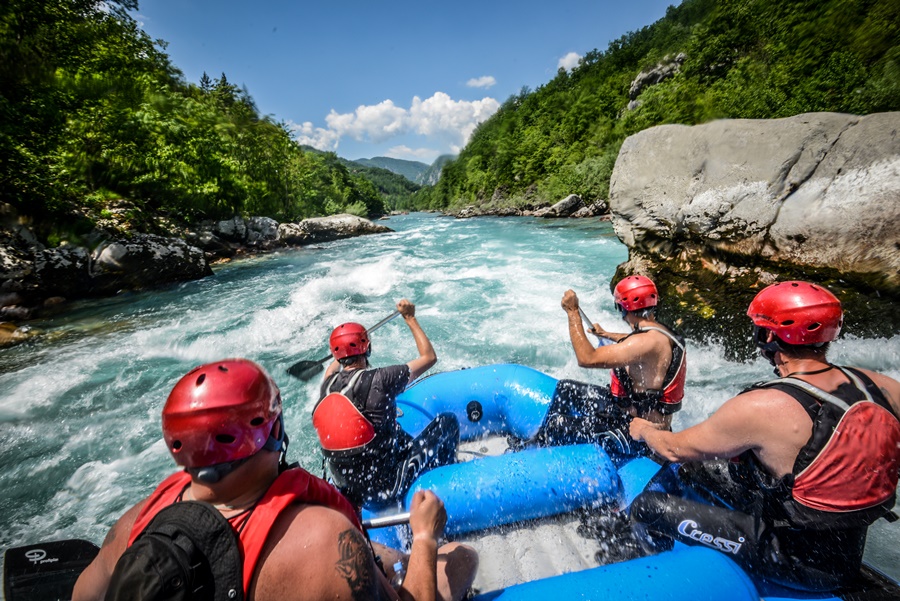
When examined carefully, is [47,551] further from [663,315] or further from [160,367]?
[663,315]

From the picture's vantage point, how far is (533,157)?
49125 millimetres

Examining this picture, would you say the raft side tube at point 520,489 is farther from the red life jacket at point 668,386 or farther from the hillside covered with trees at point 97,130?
the hillside covered with trees at point 97,130

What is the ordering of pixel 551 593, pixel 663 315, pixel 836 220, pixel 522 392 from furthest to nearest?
1. pixel 663 315
2. pixel 836 220
3. pixel 522 392
4. pixel 551 593

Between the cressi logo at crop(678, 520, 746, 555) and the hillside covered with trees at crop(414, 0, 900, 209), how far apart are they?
9136 mm

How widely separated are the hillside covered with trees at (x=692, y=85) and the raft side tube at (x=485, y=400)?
828cm

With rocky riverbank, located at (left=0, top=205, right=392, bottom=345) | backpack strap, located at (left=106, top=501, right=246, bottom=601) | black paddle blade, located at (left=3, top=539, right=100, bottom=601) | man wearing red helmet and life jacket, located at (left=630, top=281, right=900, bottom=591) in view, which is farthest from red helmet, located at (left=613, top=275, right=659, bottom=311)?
rocky riverbank, located at (left=0, top=205, right=392, bottom=345)

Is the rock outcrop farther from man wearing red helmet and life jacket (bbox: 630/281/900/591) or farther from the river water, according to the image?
man wearing red helmet and life jacket (bbox: 630/281/900/591)

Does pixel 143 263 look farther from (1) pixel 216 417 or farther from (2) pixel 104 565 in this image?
(1) pixel 216 417

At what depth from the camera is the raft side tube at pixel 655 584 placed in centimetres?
164

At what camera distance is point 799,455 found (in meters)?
1.58

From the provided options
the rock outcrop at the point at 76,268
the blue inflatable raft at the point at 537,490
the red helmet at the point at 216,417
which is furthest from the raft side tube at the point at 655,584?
the rock outcrop at the point at 76,268

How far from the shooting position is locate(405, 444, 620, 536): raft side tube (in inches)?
97.0

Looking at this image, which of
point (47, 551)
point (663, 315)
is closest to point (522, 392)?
point (47, 551)

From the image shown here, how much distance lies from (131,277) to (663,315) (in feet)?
44.5
